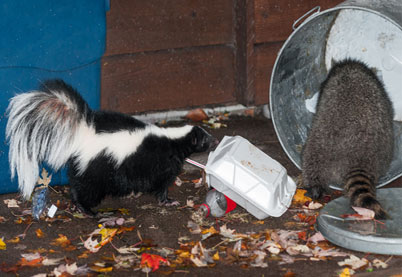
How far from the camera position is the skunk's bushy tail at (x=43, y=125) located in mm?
3869

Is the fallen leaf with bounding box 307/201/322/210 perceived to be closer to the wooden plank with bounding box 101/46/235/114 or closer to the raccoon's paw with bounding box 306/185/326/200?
the raccoon's paw with bounding box 306/185/326/200

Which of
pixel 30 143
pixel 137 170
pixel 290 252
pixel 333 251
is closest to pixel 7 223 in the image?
pixel 30 143

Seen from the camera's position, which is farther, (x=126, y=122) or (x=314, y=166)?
(x=314, y=166)

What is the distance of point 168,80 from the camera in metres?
6.13

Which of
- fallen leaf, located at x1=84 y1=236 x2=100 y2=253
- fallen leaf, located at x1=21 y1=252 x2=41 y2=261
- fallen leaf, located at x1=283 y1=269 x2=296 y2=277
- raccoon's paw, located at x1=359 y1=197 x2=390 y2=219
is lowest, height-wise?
fallen leaf, located at x1=283 y1=269 x2=296 y2=277

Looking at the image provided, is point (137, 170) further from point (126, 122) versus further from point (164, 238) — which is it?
point (164, 238)

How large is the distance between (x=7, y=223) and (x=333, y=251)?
212cm

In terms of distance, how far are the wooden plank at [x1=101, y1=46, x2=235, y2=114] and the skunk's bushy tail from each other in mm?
1890

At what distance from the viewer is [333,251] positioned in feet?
12.0

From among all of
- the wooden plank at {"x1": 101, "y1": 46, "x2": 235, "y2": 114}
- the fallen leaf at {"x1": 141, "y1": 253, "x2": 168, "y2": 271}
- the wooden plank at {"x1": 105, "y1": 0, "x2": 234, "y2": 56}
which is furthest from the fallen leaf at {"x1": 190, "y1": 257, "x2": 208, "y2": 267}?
the wooden plank at {"x1": 105, "y1": 0, "x2": 234, "y2": 56}

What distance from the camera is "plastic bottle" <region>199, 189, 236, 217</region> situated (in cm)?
→ 414

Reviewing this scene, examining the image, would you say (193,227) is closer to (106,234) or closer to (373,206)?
(106,234)

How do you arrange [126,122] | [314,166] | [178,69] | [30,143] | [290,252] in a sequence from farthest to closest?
[178,69] → [314,166] → [126,122] → [30,143] → [290,252]

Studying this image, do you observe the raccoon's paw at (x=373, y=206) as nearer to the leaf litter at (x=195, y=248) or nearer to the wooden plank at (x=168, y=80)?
the leaf litter at (x=195, y=248)
